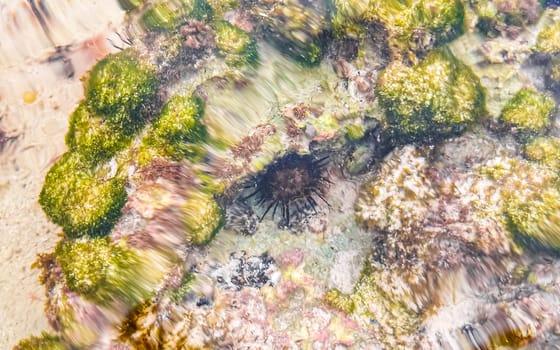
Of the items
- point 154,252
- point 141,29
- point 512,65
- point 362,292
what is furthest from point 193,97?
point 512,65

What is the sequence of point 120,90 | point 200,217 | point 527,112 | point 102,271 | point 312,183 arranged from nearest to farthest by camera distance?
point 102,271, point 200,217, point 120,90, point 312,183, point 527,112

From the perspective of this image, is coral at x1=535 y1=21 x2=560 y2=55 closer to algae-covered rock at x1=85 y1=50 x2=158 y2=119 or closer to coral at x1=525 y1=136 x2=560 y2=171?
coral at x1=525 y1=136 x2=560 y2=171

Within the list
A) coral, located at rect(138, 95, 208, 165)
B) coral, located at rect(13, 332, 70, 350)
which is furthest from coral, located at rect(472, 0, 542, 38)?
coral, located at rect(13, 332, 70, 350)

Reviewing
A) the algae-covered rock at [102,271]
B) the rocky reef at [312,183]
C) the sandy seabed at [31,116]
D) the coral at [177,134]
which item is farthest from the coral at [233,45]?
the algae-covered rock at [102,271]

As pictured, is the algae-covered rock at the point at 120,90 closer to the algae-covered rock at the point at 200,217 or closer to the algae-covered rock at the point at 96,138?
the algae-covered rock at the point at 96,138

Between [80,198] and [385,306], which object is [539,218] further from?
[80,198]

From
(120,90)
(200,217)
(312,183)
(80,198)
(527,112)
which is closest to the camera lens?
(80,198)

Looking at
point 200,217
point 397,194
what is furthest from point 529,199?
point 200,217
